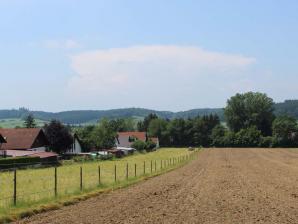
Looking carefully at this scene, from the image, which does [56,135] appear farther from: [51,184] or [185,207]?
[185,207]

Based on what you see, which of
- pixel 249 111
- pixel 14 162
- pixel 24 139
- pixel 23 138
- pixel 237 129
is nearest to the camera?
pixel 14 162

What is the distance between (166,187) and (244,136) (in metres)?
137

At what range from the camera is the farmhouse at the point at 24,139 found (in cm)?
8931

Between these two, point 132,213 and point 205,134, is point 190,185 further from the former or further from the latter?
point 205,134

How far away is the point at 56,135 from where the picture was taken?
101188mm

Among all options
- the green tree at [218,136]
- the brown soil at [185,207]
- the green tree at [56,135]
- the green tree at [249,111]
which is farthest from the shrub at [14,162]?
the green tree at [249,111]

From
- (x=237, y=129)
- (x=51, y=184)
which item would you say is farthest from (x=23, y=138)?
(x=237, y=129)

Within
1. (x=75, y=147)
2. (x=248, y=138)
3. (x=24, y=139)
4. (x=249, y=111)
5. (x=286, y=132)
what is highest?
(x=249, y=111)

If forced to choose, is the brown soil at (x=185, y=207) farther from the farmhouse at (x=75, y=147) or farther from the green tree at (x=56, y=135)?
the farmhouse at (x=75, y=147)

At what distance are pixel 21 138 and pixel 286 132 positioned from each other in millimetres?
92055

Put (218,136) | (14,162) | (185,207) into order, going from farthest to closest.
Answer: (218,136) → (14,162) → (185,207)

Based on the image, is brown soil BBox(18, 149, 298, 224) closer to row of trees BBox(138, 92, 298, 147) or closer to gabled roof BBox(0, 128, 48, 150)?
gabled roof BBox(0, 128, 48, 150)

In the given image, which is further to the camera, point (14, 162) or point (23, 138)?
point (23, 138)

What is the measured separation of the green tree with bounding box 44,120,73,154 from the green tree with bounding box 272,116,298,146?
76.8 metres
